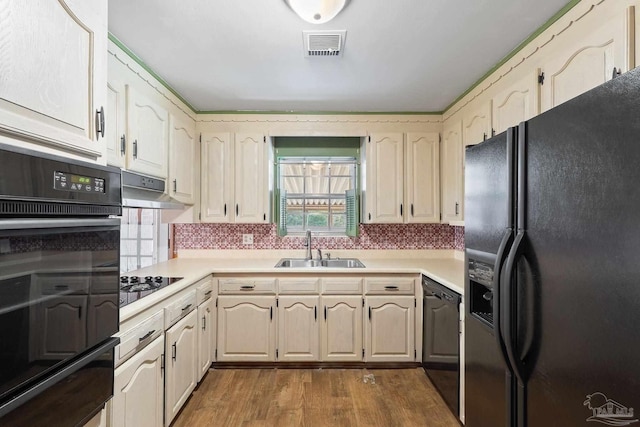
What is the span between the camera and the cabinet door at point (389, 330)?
2709 millimetres

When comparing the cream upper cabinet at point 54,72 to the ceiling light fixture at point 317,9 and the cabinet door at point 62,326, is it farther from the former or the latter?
the ceiling light fixture at point 317,9

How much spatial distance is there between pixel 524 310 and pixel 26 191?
4.55ft

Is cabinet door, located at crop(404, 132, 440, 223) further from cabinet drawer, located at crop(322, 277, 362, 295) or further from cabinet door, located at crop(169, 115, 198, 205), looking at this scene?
cabinet door, located at crop(169, 115, 198, 205)

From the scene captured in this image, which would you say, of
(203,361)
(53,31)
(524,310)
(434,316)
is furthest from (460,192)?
(53,31)

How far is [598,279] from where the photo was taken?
2.44 feet

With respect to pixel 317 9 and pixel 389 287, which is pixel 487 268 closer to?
pixel 317 9

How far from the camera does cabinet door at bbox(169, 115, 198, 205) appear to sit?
2.57 metres

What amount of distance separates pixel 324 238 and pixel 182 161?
1.51 metres

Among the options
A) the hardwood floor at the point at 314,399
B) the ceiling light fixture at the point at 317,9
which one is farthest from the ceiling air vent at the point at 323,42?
the hardwood floor at the point at 314,399

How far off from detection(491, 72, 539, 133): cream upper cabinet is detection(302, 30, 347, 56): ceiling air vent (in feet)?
3.40

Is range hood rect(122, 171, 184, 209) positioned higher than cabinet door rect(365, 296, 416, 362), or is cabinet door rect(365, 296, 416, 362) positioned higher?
range hood rect(122, 171, 184, 209)

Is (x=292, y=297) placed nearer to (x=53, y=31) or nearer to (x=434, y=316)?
(x=434, y=316)

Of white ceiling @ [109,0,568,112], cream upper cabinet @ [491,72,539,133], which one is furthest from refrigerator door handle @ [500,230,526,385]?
white ceiling @ [109,0,568,112]

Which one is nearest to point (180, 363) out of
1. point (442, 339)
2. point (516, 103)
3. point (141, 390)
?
point (141, 390)
